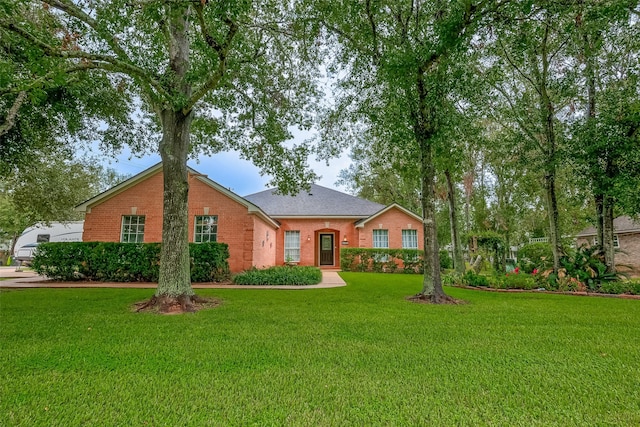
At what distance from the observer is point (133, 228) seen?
13414mm

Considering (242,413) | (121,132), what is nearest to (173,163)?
(121,132)

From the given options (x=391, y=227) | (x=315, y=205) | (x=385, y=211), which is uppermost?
(x=315, y=205)

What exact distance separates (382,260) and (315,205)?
19.2 ft

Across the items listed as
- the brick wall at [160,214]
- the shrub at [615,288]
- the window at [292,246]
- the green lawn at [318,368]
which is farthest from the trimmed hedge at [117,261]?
the shrub at [615,288]

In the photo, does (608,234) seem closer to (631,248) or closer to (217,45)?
(631,248)

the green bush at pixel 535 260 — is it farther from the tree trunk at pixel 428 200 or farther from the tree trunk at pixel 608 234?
the tree trunk at pixel 428 200

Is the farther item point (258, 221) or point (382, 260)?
point (382, 260)

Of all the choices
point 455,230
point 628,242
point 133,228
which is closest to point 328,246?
point 455,230

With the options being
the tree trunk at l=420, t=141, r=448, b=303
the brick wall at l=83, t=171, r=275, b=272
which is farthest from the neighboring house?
the brick wall at l=83, t=171, r=275, b=272

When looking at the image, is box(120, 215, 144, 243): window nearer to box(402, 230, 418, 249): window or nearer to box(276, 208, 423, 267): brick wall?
box(276, 208, 423, 267): brick wall

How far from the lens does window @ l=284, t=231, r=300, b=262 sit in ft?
64.2

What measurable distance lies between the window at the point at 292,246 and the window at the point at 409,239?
22.3 ft

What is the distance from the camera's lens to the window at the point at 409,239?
19.0m

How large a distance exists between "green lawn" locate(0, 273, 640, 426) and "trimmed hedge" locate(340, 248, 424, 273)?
11.2 m
